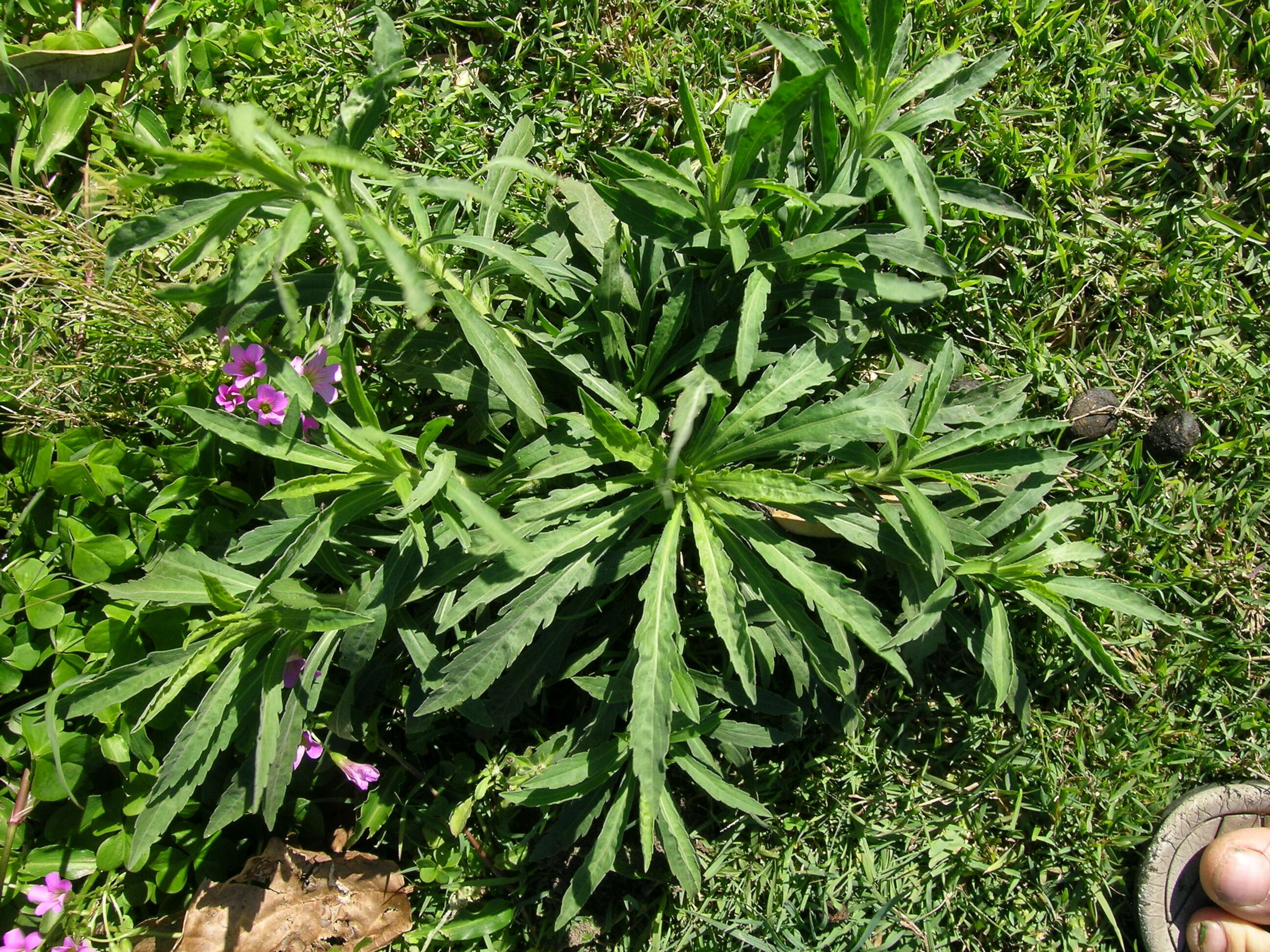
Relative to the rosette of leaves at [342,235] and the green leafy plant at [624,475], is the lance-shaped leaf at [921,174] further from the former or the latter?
the rosette of leaves at [342,235]

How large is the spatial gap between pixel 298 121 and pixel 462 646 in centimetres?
213

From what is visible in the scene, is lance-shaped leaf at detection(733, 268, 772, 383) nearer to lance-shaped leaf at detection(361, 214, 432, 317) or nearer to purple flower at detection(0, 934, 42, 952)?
lance-shaped leaf at detection(361, 214, 432, 317)

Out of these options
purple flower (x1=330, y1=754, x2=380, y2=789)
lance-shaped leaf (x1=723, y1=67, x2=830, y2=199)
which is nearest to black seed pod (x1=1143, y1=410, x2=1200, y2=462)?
lance-shaped leaf (x1=723, y1=67, x2=830, y2=199)

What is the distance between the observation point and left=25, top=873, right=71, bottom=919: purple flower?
2.77 m

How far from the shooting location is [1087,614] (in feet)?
10.5

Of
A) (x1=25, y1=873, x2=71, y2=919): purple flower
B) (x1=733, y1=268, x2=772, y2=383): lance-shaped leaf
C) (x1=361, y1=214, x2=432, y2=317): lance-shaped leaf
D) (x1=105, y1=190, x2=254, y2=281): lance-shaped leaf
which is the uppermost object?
(x1=361, y1=214, x2=432, y2=317): lance-shaped leaf

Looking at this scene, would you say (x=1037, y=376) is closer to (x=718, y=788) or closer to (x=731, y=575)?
(x=731, y=575)

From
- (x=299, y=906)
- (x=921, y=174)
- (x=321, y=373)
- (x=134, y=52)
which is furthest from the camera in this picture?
(x=134, y=52)

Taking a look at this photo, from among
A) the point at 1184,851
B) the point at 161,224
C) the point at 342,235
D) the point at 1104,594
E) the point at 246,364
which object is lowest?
the point at 1184,851

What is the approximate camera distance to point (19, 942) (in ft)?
9.36

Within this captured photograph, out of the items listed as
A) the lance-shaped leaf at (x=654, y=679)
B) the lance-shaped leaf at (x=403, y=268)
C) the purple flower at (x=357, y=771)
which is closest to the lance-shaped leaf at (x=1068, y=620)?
the lance-shaped leaf at (x=654, y=679)

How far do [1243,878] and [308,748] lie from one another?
3.05 m

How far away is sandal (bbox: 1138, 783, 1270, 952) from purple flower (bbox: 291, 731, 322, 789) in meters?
2.65

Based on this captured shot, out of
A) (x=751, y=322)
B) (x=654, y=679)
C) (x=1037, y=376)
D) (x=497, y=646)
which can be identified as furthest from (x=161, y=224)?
(x=1037, y=376)
